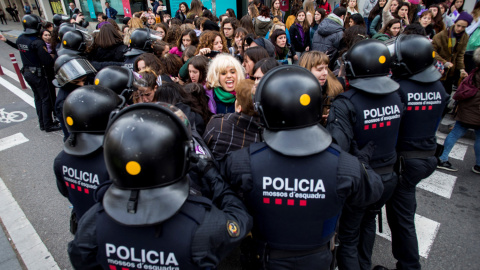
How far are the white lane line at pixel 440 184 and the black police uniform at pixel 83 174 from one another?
4.28 m

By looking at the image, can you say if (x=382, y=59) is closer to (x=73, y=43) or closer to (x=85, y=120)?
(x=85, y=120)

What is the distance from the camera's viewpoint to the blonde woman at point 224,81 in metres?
3.38

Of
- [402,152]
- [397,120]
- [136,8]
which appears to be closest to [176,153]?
[397,120]

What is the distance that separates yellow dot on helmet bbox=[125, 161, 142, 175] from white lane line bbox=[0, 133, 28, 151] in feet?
19.7

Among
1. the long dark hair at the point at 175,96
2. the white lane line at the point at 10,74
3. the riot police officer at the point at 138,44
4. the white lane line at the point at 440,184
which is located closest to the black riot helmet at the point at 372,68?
the long dark hair at the point at 175,96

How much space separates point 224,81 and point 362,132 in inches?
65.2

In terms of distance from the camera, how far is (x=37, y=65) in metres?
5.96

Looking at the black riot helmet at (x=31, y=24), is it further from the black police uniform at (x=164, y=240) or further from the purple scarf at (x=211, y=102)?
the black police uniform at (x=164, y=240)

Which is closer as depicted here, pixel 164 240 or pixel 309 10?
pixel 164 240

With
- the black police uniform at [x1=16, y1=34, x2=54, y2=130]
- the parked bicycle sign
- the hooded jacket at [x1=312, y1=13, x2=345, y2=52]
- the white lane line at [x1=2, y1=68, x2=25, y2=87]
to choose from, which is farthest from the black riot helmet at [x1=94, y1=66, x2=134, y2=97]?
the white lane line at [x1=2, y1=68, x2=25, y2=87]

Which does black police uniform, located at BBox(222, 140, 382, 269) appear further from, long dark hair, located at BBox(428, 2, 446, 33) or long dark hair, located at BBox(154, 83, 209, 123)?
long dark hair, located at BBox(428, 2, 446, 33)

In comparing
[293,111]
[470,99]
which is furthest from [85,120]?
[470,99]

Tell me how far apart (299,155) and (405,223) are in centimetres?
177

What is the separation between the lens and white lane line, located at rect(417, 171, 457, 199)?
4145 mm
